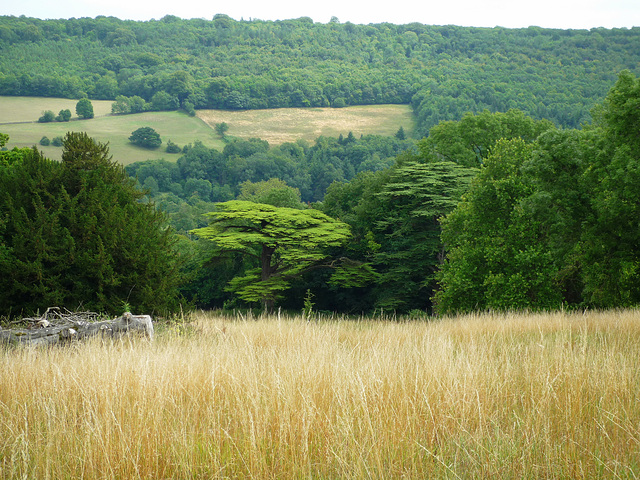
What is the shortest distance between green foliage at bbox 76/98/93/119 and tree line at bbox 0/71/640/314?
9667 cm

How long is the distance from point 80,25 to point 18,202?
21216 centimetres

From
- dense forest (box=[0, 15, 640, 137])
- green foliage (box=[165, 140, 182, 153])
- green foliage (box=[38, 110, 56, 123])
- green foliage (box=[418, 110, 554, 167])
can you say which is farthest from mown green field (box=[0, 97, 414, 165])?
green foliage (box=[418, 110, 554, 167])

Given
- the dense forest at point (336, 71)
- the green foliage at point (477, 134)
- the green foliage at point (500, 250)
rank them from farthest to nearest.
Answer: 1. the dense forest at point (336, 71)
2. the green foliage at point (477, 134)
3. the green foliage at point (500, 250)

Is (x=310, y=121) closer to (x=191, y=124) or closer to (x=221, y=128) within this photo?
(x=221, y=128)

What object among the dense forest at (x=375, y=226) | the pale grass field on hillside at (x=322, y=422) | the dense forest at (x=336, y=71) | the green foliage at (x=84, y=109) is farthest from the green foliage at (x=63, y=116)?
the pale grass field on hillside at (x=322, y=422)

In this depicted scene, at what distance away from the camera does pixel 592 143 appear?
23.0m

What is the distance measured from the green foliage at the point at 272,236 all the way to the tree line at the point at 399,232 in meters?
0.15

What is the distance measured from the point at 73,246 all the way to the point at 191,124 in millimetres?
138286

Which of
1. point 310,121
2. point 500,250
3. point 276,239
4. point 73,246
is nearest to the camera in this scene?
point 73,246

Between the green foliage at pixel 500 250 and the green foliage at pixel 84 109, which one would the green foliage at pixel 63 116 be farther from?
the green foliage at pixel 500 250

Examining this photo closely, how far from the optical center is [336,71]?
186 m

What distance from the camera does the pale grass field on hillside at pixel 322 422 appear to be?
2.98 metres

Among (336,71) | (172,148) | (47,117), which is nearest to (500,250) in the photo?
(172,148)

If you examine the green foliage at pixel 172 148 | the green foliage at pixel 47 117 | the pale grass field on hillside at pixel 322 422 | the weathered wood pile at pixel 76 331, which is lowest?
the green foliage at pixel 172 148
